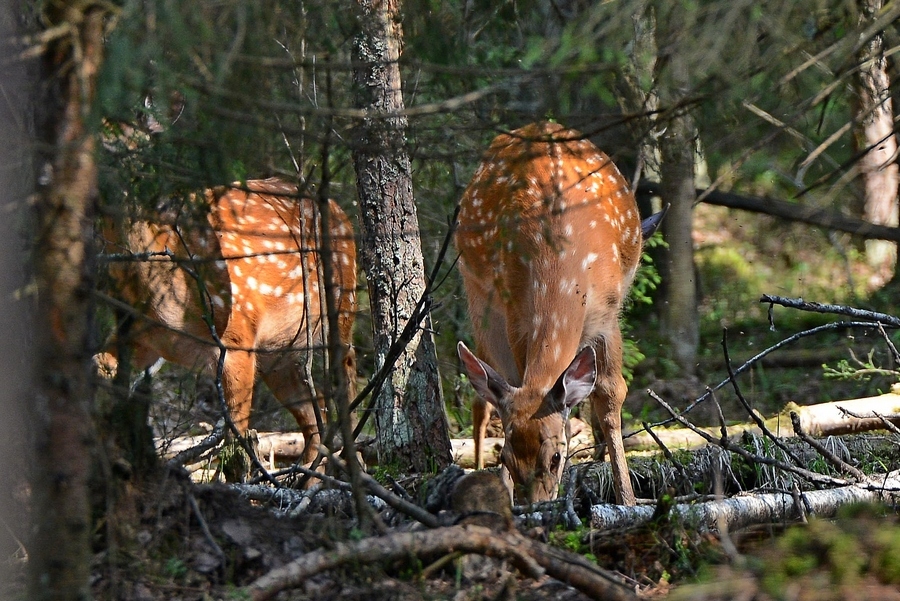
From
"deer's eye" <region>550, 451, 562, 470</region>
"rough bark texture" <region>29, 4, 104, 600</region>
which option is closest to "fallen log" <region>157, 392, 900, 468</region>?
"deer's eye" <region>550, 451, 562, 470</region>

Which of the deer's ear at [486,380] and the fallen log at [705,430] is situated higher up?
the deer's ear at [486,380]

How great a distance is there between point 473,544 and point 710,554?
106cm

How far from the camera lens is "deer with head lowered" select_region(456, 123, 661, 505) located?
5543mm

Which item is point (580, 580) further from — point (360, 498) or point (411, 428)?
point (411, 428)

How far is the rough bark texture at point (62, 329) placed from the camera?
9.13ft

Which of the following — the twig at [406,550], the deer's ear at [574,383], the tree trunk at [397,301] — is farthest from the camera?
the tree trunk at [397,301]

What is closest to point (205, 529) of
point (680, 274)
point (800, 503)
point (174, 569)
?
point (174, 569)

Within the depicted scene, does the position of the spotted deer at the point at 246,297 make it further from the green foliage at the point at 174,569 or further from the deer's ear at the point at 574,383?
the green foliage at the point at 174,569

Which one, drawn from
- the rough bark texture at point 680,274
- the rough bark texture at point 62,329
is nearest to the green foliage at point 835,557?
the rough bark texture at point 62,329

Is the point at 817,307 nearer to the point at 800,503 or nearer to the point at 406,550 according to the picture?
the point at 800,503

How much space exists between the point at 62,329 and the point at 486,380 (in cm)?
324

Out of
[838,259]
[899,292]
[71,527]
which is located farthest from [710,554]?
[838,259]

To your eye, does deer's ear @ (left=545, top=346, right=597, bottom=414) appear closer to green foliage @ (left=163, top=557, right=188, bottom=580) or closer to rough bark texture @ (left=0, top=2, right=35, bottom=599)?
green foliage @ (left=163, top=557, right=188, bottom=580)

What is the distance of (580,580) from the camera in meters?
3.14
